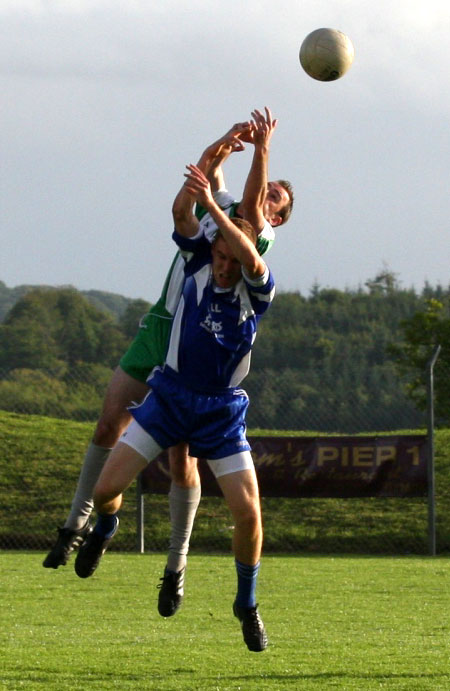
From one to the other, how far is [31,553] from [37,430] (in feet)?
22.3

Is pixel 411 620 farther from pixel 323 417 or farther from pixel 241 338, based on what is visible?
pixel 323 417

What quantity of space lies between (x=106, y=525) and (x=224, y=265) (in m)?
1.91

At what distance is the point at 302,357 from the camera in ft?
158

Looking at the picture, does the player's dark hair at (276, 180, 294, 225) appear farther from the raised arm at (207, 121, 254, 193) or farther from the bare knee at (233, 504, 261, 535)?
the bare knee at (233, 504, 261, 535)

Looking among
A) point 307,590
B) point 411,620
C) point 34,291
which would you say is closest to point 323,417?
point 307,590

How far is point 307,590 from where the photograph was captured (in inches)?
491

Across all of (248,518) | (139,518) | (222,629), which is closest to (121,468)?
(248,518)

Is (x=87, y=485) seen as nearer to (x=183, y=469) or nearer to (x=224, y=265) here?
(x=183, y=469)

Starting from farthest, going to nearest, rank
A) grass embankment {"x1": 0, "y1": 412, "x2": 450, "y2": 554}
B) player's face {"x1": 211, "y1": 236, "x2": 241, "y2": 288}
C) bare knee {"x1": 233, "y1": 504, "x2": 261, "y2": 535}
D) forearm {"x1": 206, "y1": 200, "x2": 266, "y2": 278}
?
grass embankment {"x1": 0, "y1": 412, "x2": 450, "y2": 554} < bare knee {"x1": 233, "y1": 504, "x2": 261, "y2": 535} < player's face {"x1": 211, "y1": 236, "x2": 241, "y2": 288} < forearm {"x1": 206, "y1": 200, "x2": 266, "y2": 278}

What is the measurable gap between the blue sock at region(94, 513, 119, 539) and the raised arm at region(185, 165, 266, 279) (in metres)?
1.92

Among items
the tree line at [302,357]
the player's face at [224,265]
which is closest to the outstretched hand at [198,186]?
the player's face at [224,265]

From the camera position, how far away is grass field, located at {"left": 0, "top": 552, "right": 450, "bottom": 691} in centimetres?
763

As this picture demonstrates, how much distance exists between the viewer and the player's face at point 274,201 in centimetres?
754

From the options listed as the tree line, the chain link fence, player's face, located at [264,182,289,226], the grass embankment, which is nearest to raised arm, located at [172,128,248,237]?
player's face, located at [264,182,289,226]
